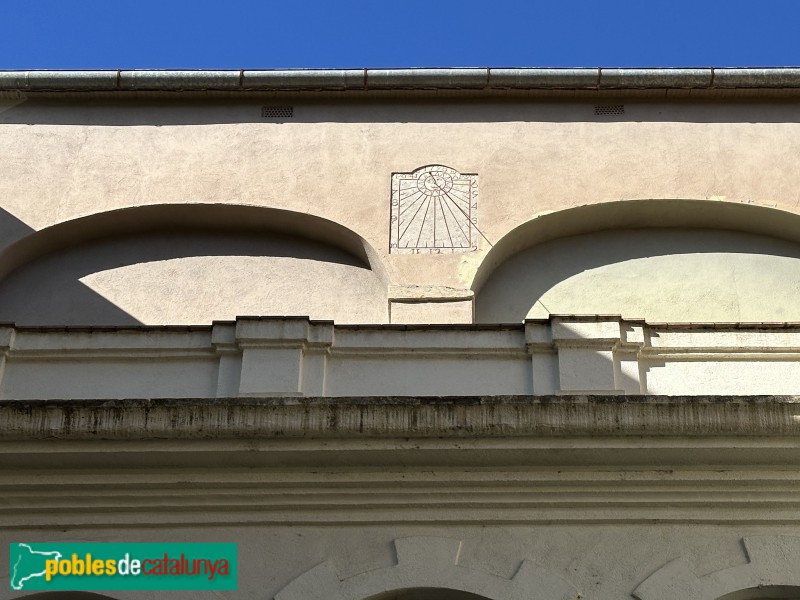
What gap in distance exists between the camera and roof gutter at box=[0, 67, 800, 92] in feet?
47.6

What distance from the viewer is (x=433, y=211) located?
13.6 m

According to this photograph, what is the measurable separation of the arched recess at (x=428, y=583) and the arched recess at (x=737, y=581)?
56cm

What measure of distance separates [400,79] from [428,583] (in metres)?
6.36

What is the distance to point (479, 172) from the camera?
14055mm

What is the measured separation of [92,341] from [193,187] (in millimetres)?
3190

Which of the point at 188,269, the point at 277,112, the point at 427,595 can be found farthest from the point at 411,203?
the point at 427,595

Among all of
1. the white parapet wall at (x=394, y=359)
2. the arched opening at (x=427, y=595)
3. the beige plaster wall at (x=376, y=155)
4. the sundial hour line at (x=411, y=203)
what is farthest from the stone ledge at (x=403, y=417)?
the sundial hour line at (x=411, y=203)

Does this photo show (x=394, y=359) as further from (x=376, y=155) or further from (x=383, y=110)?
(x=383, y=110)

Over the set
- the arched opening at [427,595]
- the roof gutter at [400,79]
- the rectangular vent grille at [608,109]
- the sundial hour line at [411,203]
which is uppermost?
the roof gutter at [400,79]

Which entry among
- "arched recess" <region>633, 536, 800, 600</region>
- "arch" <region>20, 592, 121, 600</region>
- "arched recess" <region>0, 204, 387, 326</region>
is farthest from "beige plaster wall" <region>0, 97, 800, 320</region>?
"arched recess" <region>633, 536, 800, 600</region>

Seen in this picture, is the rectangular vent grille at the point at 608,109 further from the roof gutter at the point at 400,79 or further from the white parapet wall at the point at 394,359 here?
the white parapet wall at the point at 394,359

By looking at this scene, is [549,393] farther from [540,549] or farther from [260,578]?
[260,578]

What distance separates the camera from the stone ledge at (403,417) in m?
10.0

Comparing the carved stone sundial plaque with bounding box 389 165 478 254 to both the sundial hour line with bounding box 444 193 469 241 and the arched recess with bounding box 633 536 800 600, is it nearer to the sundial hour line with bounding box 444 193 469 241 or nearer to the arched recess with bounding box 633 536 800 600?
the sundial hour line with bounding box 444 193 469 241
